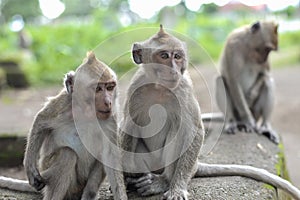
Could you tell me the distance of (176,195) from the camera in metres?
4.55

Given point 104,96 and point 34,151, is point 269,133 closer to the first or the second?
point 104,96

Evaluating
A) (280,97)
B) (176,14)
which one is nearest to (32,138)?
(280,97)

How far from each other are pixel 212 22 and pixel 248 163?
76.9ft

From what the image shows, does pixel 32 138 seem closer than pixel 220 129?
Yes

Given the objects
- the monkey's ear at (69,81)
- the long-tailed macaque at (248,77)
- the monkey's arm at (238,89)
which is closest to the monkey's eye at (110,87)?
the monkey's ear at (69,81)

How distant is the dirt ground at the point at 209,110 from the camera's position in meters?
8.23

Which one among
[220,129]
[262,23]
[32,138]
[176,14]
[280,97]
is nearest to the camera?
[32,138]

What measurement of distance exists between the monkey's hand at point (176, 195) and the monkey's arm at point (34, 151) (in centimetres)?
112

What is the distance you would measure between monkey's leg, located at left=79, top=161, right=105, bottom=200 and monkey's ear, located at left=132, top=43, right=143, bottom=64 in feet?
3.31

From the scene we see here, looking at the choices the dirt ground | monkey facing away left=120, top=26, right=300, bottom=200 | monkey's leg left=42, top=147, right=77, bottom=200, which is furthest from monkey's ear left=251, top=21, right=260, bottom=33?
monkey's leg left=42, top=147, right=77, bottom=200

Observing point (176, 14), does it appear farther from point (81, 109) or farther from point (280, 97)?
point (81, 109)

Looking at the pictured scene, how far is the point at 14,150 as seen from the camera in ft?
23.0

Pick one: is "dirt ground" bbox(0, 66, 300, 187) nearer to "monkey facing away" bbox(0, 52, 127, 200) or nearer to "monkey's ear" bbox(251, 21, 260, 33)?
"monkey's ear" bbox(251, 21, 260, 33)

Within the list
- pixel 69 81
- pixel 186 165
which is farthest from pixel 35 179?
pixel 186 165
